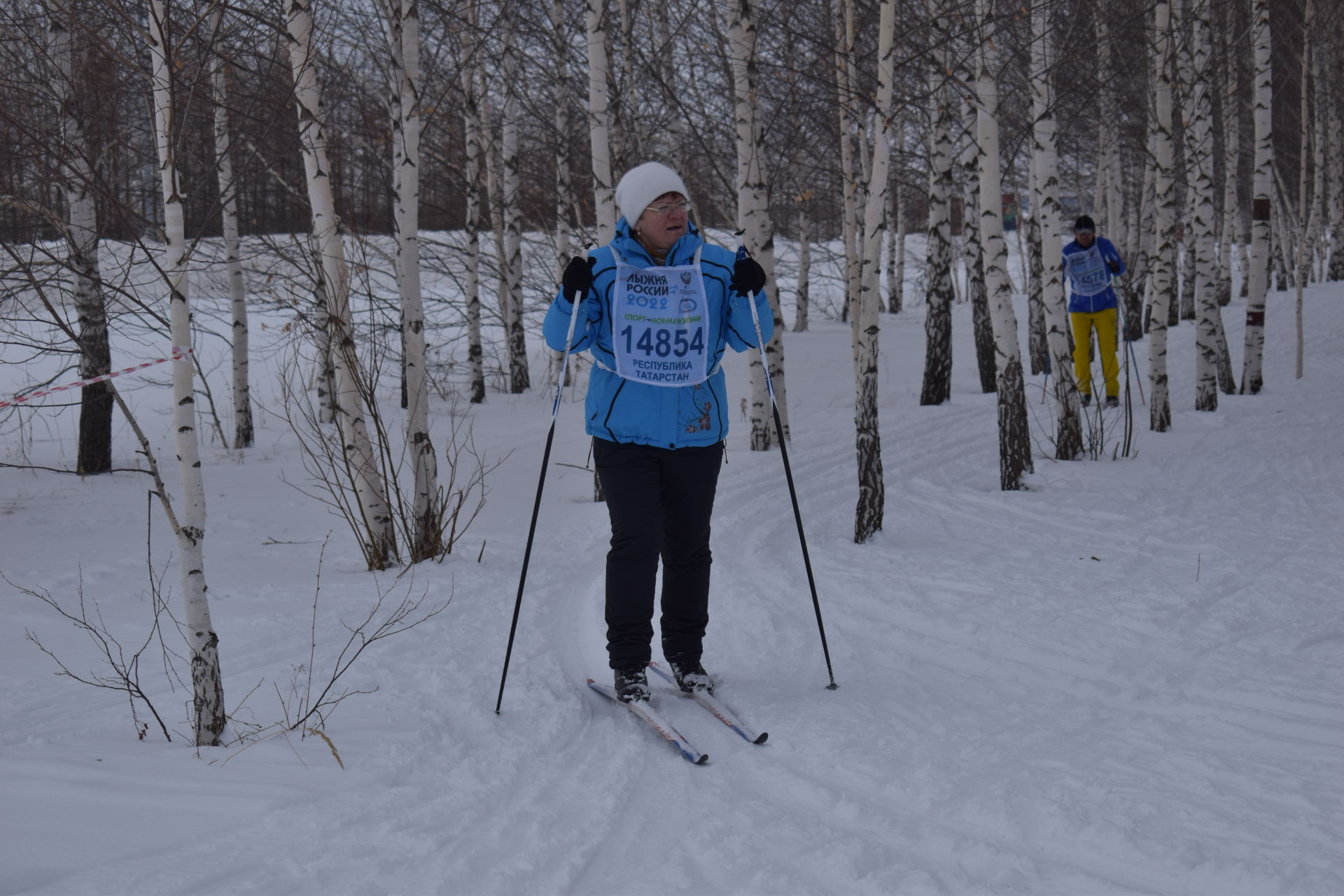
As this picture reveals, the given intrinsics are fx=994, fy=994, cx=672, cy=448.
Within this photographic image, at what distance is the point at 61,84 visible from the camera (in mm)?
7973

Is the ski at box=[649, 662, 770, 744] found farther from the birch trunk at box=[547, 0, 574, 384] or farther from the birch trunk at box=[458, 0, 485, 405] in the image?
the birch trunk at box=[458, 0, 485, 405]

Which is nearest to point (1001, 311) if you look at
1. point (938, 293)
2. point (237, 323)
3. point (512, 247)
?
point (938, 293)

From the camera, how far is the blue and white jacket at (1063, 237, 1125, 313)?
10016 mm

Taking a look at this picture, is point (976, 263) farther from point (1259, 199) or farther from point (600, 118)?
point (600, 118)

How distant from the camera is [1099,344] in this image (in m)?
10.1

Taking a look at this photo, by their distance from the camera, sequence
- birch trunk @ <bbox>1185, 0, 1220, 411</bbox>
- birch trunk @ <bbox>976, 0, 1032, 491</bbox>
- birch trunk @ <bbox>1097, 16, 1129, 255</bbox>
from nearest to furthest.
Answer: birch trunk @ <bbox>976, 0, 1032, 491</bbox> → birch trunk @ <bbox>1185, 0, 1220, 411</bbox> → birch trunk @ <bbox>1097, 16, 1129, 255</bbox>

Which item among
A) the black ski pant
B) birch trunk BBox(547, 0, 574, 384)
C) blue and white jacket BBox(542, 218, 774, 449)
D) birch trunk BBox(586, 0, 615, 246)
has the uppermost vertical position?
birch trunk BBox(547, 0, 574, 384)

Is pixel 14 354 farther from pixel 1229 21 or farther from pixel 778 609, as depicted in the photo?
pixel 1229 21

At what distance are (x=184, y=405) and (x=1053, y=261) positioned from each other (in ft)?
25.0

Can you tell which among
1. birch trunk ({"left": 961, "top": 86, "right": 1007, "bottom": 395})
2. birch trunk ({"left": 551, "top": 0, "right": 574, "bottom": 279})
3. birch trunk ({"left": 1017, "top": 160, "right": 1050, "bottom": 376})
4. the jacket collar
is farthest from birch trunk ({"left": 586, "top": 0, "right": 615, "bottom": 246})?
birch trunk ({"left": 1017, "top": 160, "right": 1050, "bottom": 376})

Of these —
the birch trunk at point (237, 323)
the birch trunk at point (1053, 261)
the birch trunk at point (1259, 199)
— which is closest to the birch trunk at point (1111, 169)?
the birch trunk at point (1259, 199)

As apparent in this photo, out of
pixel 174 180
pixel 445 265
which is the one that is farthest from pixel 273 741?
pixel 445 265

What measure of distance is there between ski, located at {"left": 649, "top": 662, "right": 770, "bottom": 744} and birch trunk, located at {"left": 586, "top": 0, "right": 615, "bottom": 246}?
401 cm

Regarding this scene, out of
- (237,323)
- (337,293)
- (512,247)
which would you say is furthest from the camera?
(512,247)
